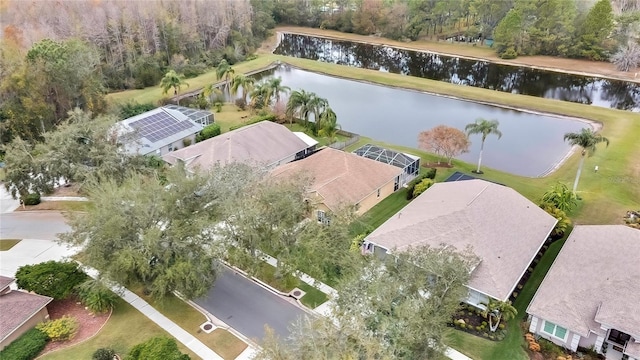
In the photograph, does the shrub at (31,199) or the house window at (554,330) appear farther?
the shrub at (31,199)

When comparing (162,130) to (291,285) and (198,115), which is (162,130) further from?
(291,285)

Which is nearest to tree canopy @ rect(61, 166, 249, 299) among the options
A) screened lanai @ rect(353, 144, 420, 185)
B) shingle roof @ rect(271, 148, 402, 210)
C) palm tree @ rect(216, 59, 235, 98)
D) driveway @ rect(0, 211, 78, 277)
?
driveway @ rect(0, 211, 78, 277)

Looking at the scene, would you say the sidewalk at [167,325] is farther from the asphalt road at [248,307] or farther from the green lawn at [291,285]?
the green lawn at [291,285]

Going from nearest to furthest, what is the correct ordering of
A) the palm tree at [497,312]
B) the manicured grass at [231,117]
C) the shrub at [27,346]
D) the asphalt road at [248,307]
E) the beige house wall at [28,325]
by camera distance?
1. the shrub at [27,346]
2. the beige house wall at [28,325]
3. the palm tree at [497,312]
4. the asphalt road at [248,307]
5. the manicured grass at [231,117]

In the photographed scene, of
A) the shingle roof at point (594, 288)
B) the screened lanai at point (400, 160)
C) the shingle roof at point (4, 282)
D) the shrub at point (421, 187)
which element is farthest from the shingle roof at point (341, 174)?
the shingle roof at point (4, 282)

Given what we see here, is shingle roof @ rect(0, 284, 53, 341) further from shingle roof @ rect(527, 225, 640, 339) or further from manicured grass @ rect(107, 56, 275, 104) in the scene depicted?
manicured grass @ rect(107, 56, 275, 104)

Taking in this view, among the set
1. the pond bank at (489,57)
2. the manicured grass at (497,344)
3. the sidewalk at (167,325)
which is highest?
the pond bank at (489,57)

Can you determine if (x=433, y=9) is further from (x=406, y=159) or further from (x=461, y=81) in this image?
(x=406, y=159)
